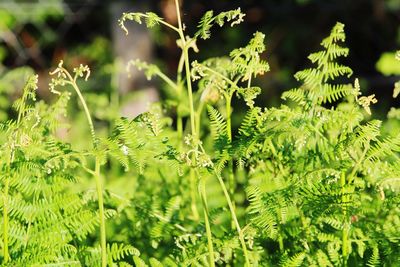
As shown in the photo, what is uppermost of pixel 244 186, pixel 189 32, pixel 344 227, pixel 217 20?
pixel 189 32

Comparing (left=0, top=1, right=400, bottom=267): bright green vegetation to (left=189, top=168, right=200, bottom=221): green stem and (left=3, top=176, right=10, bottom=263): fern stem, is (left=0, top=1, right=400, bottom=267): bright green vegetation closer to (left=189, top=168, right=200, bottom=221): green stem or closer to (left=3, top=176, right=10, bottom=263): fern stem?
(left=3, top=176, right=10, bottom=263): fern stem

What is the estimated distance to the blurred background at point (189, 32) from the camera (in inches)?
188

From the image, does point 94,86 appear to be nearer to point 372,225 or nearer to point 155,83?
point 155,83

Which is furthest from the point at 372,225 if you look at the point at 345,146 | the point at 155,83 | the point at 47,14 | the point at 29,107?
the point at 47,14

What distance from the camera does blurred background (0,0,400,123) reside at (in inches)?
188

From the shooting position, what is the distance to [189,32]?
540 cm

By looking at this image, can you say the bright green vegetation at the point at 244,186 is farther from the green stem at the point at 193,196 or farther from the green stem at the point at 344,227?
the green stem at the point at 193,196

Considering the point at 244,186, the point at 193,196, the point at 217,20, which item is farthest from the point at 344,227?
the point at 193,196

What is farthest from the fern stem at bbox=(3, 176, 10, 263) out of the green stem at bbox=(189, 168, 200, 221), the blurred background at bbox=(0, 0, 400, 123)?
the blurred background at bbox=(0, 0, 400, 123)

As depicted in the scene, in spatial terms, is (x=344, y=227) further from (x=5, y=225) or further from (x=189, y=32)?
(x=189, y=32)

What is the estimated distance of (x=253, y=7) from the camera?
5.49 metres

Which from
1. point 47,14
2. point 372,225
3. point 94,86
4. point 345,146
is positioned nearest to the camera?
point 345,146

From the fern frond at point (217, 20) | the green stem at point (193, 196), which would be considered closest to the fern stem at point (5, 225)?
the fern frond at point (217, 20)

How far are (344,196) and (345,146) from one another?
4.0 inches
